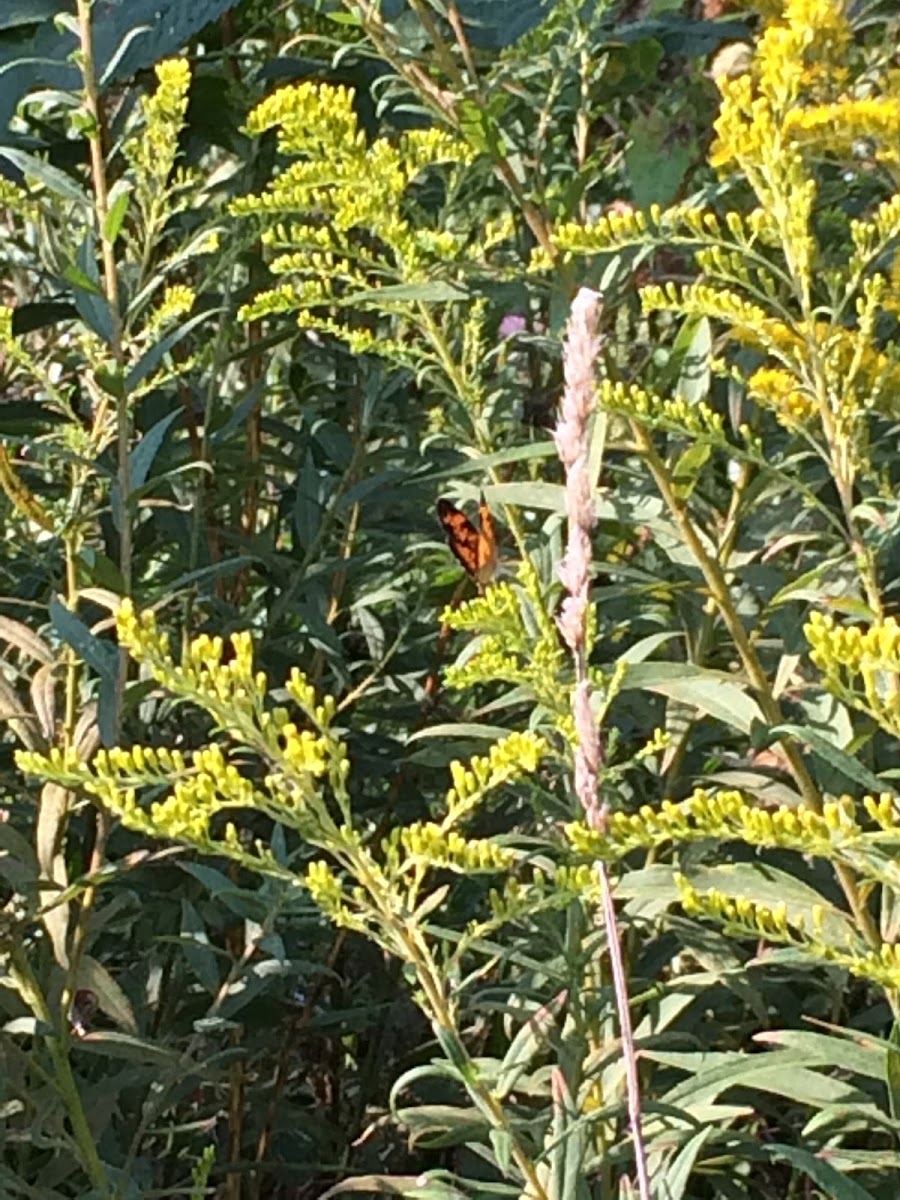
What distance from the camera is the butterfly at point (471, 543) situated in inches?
51.6

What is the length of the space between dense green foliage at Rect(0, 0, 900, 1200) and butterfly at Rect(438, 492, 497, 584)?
4cm

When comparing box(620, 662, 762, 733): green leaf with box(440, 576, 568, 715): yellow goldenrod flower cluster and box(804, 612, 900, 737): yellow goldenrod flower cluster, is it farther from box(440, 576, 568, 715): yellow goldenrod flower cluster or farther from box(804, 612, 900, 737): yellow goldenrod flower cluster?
box(804, 612, 900, 737): yellow goldenrod flower cluster

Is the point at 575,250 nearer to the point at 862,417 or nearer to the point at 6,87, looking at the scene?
the point at 862,417

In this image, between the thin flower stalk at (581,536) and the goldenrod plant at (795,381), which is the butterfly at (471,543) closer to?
the goldenrod plant at (795,381)

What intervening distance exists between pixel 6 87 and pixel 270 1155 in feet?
3.46

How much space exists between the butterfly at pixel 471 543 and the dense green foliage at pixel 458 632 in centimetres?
4

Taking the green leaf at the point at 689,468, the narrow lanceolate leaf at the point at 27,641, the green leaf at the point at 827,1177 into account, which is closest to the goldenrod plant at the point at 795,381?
the green leaf at the point at 689,468

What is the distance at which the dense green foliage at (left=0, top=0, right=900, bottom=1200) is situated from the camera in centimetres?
94

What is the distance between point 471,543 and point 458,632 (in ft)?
1.20

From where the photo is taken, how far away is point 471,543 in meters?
1.33

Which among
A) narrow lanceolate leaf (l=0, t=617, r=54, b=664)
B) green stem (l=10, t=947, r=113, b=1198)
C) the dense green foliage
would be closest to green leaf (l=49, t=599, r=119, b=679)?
the dense green foliage

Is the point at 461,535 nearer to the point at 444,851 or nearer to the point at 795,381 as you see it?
the point at 795,381

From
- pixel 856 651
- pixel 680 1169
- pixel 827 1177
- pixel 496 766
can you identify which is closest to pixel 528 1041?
pixel 680 1169

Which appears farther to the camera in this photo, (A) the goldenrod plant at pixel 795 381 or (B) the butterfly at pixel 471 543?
(B) the butterfly at pixel 471 543
